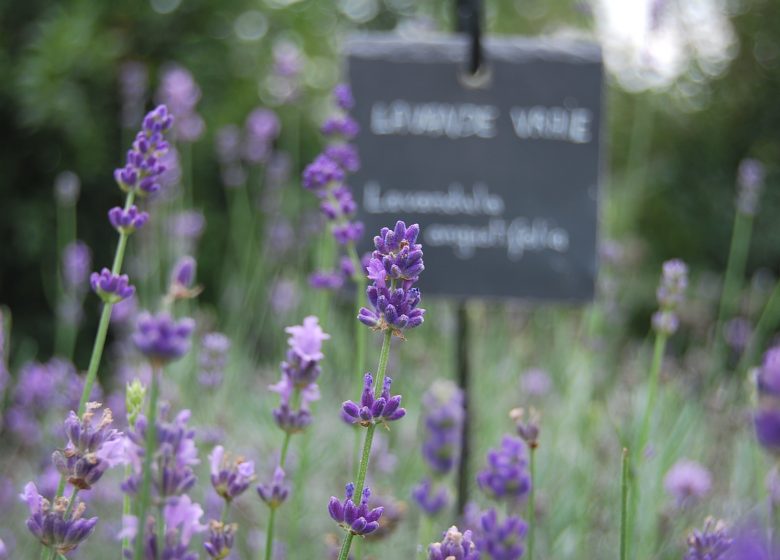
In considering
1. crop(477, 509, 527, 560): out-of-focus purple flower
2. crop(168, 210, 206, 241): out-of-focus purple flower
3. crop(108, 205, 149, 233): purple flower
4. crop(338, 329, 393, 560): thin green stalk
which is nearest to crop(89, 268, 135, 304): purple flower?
crop(108, 205, 149, 233): purple flower

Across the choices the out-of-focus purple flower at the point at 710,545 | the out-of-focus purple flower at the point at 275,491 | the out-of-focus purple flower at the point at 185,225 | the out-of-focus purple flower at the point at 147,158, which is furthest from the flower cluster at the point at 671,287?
the out-of-focus purple flower at the point at 185,225

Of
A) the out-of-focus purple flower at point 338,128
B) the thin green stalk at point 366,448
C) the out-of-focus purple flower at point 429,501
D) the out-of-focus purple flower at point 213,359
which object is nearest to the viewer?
the thin green stalk at point 366,448

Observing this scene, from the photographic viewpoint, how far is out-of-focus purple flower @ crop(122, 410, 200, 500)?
751mm

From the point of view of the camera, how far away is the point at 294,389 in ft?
3.47

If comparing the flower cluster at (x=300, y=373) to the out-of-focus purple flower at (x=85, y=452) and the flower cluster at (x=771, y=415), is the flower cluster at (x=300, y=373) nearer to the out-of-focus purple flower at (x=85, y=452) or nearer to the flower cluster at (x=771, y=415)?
the out-of-focus purple flower at (x=85, y=452)

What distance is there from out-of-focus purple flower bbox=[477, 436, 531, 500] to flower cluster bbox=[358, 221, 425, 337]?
1.38 ft

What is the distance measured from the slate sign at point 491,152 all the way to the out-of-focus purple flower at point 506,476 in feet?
2.34

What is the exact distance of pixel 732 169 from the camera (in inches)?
257

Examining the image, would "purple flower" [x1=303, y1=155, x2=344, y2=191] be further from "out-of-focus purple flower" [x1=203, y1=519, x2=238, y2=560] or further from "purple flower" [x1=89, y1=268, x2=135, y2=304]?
"out-of-focus purple flower" [x1=203, y1=519, x2=238, y2=560]

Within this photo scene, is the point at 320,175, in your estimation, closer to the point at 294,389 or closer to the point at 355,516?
the point at 294,389

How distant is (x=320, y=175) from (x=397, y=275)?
0.51 meters

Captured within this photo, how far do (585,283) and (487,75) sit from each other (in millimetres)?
500

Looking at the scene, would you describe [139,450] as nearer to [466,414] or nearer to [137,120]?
[466,414]

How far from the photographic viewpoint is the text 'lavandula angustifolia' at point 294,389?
999 mm
